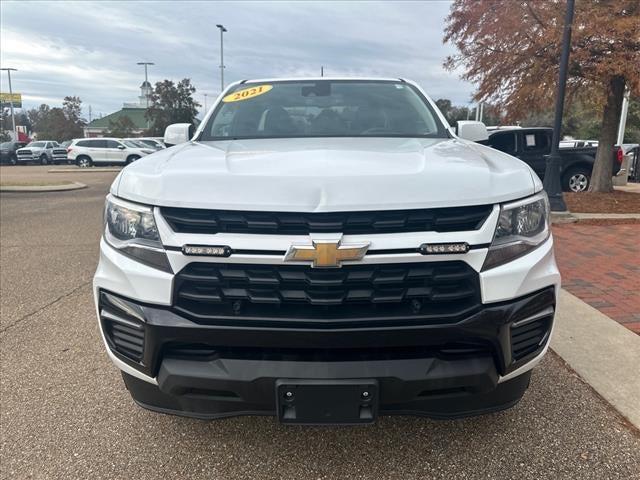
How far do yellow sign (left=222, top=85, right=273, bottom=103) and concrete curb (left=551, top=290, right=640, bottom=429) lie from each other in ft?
7.84

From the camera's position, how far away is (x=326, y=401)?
70.1 inches

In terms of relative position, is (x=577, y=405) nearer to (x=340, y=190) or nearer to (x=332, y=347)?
(x=332, y=347)

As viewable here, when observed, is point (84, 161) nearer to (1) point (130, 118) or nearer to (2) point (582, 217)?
(2) point (582, 217)

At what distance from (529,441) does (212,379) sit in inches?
62.7

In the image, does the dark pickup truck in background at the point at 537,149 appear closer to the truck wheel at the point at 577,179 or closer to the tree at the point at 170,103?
the truck wheel at the point at 577,179

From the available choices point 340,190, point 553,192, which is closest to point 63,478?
point 340,190

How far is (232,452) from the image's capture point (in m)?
2.34

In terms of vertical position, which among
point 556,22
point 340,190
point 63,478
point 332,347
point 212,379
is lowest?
point 63,478

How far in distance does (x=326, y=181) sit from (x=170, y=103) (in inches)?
1880

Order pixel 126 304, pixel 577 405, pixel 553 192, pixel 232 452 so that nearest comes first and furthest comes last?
pixel 126 304
pixel 232 452
pixel 577 405
pixel 553 192

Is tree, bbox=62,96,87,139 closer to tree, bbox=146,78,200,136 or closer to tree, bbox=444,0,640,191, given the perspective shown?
tree, bbox=146,78,200,136

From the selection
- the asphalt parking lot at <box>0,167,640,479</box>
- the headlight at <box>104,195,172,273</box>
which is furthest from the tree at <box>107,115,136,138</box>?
the headlight at <box>104,195,172,273</box>

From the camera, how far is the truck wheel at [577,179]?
12.2m

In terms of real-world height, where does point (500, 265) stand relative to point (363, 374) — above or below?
above
